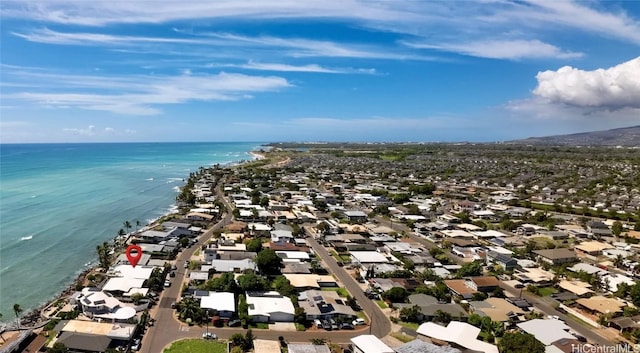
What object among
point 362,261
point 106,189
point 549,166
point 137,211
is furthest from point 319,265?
point 549,166

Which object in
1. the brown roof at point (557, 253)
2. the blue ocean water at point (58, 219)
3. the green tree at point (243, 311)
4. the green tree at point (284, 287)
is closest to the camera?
the green tree at point (243, 311)

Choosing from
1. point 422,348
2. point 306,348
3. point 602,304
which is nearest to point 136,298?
point 306,348

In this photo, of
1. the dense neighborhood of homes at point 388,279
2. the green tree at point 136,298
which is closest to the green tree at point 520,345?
the dense neighborhood of homes at point 388,279

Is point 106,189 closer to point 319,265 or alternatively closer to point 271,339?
point 319,265

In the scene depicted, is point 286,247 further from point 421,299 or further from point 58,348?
point 58,348

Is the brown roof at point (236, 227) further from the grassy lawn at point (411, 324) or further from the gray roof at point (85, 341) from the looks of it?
the grassy lawn at point (411, 324)
